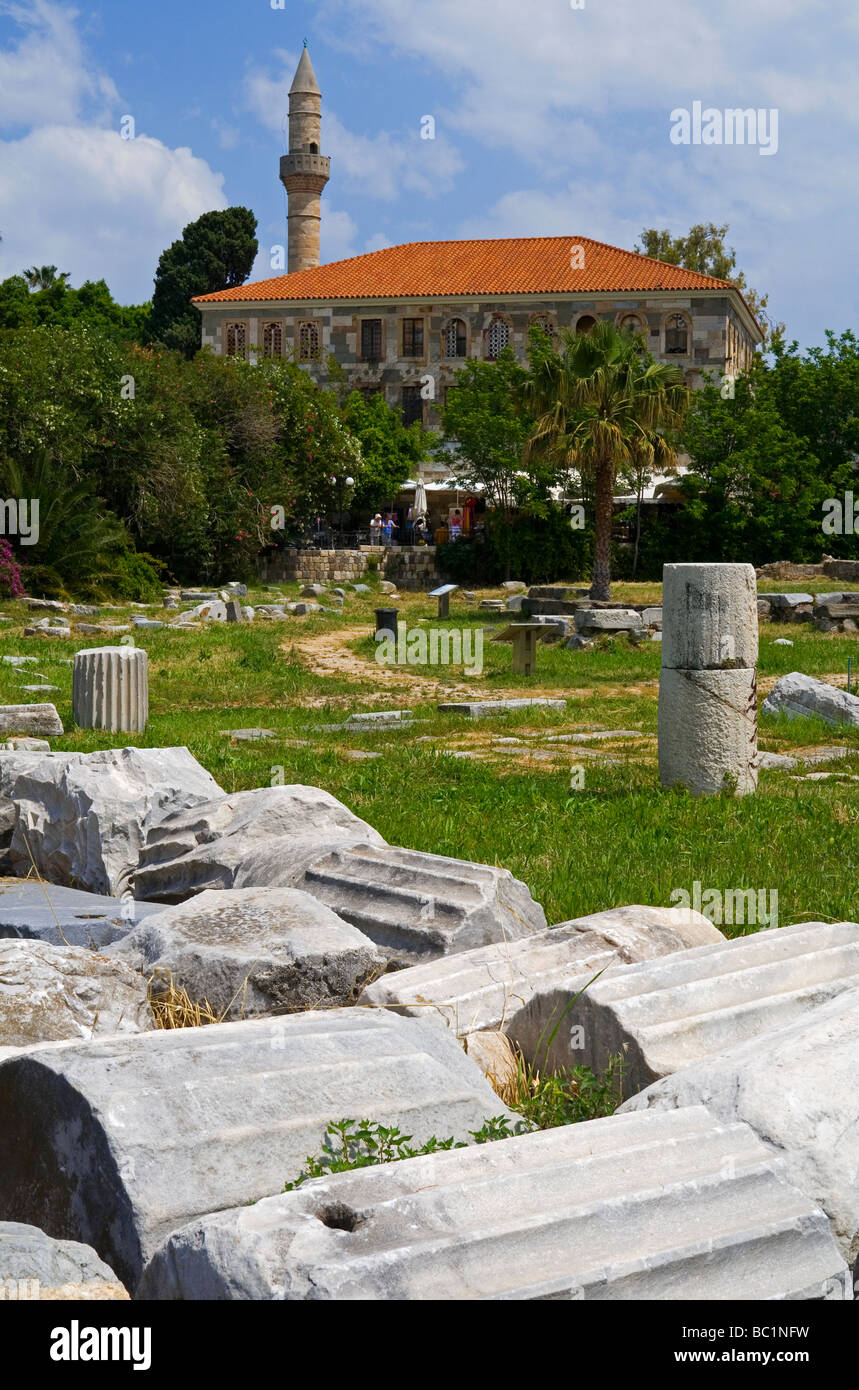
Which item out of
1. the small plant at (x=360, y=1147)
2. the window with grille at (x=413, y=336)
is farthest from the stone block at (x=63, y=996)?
the window with grille at (x=413, y=336)

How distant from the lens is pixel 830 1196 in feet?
10.7

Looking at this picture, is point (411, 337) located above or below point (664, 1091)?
above

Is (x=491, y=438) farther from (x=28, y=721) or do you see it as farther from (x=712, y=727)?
(x=712, y=727)

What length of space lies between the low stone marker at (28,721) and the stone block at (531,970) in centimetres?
729

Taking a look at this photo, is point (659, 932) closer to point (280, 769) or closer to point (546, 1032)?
point (546, 1032)

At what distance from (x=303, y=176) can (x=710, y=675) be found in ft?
176

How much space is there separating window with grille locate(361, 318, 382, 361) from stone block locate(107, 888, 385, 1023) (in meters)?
47.5

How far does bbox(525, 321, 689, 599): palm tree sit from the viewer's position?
81.2 feet

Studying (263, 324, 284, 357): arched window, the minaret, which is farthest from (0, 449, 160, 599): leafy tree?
the minaret
